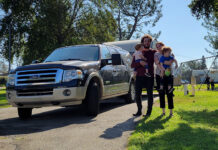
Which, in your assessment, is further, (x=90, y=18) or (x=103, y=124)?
(x=90, y=18)

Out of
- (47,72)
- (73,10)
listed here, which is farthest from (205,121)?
(73,10)

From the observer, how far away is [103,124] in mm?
5508

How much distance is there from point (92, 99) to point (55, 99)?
92cm

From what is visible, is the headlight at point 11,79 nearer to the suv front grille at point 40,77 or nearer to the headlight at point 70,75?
the suv front grille at point 40,77

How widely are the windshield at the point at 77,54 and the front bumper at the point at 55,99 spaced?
1461 millimetres

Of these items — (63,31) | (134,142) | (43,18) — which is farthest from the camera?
(63,31)

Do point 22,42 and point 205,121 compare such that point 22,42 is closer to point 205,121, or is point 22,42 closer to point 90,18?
point 90,18

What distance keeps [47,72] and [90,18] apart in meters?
19.5

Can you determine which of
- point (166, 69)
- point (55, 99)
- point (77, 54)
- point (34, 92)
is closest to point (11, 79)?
point (34, 92)

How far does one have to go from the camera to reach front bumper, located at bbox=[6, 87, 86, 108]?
19.1 ft

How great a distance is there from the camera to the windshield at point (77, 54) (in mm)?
7271

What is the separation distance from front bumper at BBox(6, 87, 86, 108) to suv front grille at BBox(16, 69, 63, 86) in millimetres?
254

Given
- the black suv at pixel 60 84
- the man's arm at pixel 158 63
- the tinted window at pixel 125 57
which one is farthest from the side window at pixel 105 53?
the man's arm at pixel 158 63

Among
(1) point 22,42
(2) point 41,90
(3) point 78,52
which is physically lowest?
(2) point 41,90
